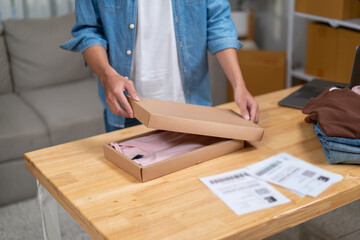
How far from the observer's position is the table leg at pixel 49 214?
4.58ft

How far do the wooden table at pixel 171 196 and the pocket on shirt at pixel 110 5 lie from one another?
1.46 feet

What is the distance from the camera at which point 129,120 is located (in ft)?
5.83

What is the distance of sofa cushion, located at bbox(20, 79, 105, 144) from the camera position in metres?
2.75

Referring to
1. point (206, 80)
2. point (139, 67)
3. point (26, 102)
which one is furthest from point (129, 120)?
point (26, 102)

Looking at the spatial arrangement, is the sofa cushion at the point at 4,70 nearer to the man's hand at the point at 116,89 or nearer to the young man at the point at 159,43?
the young man at the point at 159,43

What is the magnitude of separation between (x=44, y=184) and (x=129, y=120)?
516 mm

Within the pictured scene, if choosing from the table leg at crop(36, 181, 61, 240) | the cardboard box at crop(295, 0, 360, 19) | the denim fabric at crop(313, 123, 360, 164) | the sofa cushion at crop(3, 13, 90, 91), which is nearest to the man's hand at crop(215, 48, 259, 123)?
the denim fabric at crop(313, 123, 360, 164)

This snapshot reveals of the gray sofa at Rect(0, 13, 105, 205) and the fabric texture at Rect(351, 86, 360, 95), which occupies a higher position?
the fabric texture at Rect(351, 86, 360, 95)

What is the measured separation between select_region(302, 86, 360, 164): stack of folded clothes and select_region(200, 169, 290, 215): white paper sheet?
0.25 metres

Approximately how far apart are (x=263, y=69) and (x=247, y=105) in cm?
194

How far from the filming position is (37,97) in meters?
3.09

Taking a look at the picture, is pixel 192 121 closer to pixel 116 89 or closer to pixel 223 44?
pixel 116 89

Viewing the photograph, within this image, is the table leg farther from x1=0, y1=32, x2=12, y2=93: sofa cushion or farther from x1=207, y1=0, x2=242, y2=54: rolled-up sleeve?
x1=0, y1=32, x2=12, y2=93: sofa cushion

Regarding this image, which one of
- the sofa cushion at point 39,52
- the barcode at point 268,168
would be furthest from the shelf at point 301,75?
the barcode at point 268,168
